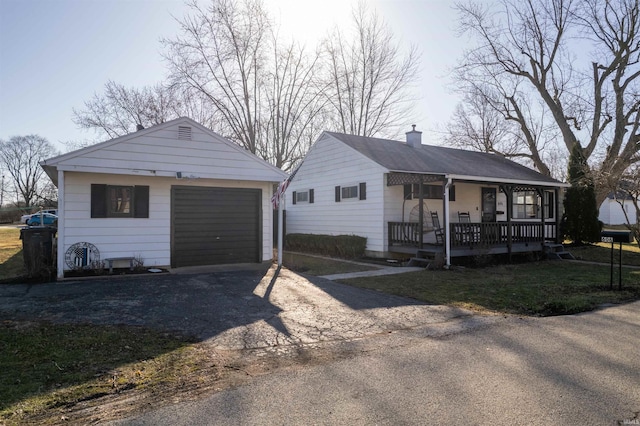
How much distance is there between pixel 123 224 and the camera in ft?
33.7

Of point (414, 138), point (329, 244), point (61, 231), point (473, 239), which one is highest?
point (414, 138)

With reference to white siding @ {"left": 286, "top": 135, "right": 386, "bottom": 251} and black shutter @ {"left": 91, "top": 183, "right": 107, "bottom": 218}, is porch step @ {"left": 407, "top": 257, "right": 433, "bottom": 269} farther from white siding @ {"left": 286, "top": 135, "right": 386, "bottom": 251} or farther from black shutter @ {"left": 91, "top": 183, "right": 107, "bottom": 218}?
black shutter @ {"left": 91, "top": 183, "right": 107, "bottom": 218}

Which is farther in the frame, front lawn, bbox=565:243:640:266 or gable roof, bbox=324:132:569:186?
front lawn, bbox=565:243:640:266

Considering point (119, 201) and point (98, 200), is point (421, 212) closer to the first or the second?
point (119, 201)

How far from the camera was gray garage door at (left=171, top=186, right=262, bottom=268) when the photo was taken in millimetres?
11062

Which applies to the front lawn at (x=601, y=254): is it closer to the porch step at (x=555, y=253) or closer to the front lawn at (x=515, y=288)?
the porch step at (x=555, y=253)

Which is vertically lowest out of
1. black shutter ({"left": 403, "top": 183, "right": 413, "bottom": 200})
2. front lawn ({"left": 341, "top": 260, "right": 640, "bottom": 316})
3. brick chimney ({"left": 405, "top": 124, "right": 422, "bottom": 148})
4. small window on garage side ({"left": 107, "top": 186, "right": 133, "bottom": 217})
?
front lawn ({"left": 341, "top": 260, "right": 640, "bottom": 316})

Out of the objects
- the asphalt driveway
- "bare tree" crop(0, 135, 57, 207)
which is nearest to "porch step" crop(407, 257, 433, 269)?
the asphalt driveway

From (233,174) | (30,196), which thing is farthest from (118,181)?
(30,196)

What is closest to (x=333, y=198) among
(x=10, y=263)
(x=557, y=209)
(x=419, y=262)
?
(x=419, y=262)

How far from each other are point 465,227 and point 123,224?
10000mm

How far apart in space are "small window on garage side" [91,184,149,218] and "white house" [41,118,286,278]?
2 centimetres

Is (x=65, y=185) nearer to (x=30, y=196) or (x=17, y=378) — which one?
(x=17, y=378)

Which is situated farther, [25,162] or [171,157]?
[25,162]
